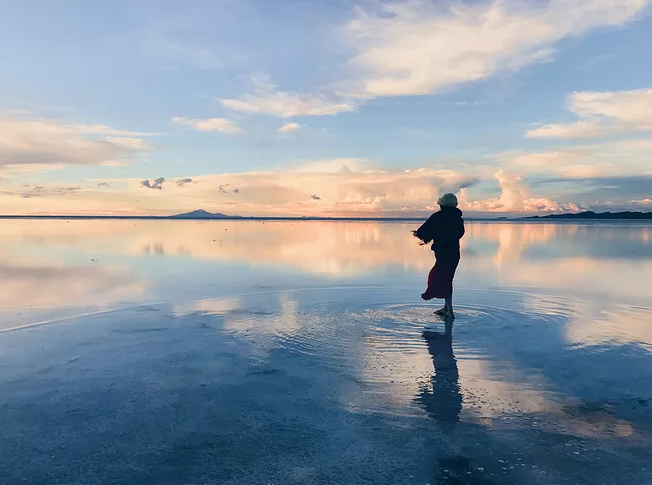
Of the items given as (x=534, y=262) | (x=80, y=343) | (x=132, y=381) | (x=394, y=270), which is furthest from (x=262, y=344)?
(x=534, y=262)

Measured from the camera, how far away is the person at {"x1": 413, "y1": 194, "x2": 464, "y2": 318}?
10.7 metres

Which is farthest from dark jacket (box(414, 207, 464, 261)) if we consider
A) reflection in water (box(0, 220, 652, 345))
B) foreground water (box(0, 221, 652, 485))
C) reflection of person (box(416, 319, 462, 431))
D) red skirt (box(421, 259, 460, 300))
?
reflection of person (box(416, 319, 462, 431))

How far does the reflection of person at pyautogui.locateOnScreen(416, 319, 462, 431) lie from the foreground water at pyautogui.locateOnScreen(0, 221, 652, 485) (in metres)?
0.03

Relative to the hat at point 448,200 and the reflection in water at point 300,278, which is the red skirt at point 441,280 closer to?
the hat at point 448,200

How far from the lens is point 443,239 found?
10.9 metres

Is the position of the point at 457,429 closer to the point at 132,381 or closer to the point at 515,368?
the point at 515,368

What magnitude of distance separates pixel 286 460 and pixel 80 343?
17.8 ft

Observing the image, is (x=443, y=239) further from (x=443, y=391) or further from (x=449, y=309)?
(x=443, y=391)

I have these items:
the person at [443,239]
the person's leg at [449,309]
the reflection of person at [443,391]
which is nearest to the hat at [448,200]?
the person at [443,239]

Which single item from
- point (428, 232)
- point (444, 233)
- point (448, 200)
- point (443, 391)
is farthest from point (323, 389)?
point (448, 200)

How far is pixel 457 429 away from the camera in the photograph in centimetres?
489

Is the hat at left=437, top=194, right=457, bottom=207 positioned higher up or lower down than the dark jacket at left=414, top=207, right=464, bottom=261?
higher up

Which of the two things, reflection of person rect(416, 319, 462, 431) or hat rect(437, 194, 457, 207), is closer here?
reflection of person rect(416, 319, 462, 431)

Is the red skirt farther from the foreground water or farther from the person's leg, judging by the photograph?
the foreground water
